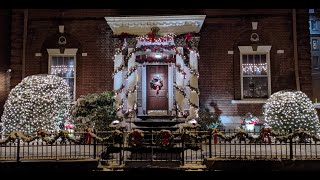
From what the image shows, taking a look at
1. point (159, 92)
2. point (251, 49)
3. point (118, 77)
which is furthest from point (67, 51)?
point (251, 49)

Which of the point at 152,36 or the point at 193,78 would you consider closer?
the point at 152,36

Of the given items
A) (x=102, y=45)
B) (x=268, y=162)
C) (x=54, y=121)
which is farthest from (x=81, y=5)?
(x=102, y=45)

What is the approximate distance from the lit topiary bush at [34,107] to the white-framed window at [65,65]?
3.22 metres

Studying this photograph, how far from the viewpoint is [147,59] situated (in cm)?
1614

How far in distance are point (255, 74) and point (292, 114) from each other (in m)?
4.11

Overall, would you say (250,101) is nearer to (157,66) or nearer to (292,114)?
(292,114)

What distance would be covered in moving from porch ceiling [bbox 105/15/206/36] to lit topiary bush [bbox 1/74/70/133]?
399 cm

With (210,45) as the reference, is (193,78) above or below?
below

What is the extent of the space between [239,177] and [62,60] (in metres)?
16.5

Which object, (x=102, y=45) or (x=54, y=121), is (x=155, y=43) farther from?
(x=54, y=121)

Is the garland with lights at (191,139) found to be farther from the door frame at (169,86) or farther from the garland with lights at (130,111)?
the garland with lights at (130,111)

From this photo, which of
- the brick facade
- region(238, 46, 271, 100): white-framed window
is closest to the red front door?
the brick facade

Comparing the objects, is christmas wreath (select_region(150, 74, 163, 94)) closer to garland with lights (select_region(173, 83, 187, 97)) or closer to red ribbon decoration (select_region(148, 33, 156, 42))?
garland with lights (select_region(173, 83, 187, 97))

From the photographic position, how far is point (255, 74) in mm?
17219
